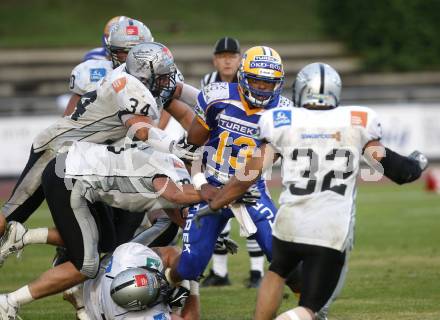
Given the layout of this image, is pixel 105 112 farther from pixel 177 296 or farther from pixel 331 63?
pixel 331 63

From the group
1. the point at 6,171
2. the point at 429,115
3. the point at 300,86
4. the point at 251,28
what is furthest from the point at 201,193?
the point at 251,28

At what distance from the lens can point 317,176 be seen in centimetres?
529

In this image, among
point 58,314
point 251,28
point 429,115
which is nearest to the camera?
point 58,314

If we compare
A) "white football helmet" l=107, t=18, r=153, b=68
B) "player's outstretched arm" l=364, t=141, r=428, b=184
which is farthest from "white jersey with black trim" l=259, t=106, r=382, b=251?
"white football helmet" l=107, t=18, r=153, b=68

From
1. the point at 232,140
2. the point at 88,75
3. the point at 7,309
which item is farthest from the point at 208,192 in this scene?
the point at 88,75

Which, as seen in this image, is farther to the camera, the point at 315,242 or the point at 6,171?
the point at 6,171

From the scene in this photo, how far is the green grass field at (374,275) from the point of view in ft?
23.4

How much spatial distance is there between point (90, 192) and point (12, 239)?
0.78 m

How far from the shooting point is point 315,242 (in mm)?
5238

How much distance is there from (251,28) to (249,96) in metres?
21.0

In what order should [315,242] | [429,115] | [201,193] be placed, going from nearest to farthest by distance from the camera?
[315,242] → [201,193] → [429,115]

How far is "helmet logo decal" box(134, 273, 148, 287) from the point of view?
586 centimetres

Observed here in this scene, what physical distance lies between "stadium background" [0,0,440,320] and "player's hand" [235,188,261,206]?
101 cm

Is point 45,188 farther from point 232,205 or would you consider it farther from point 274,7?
point 274,7
